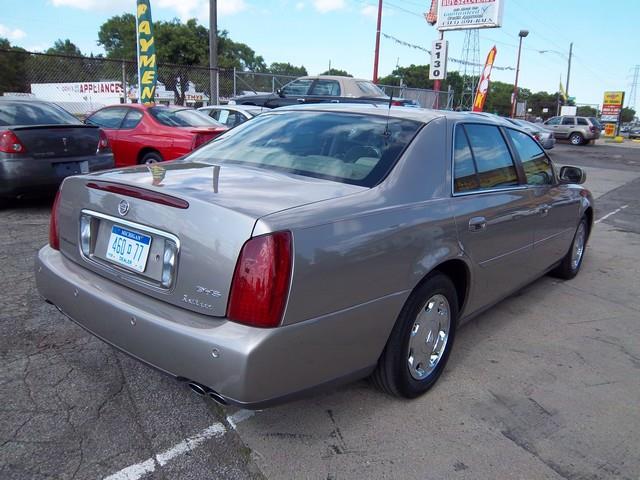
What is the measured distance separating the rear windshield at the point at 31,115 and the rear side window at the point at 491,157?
5.41m

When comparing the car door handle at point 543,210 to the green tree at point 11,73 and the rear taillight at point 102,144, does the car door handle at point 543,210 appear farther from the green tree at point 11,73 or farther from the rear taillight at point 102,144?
the green tree at point 11,73

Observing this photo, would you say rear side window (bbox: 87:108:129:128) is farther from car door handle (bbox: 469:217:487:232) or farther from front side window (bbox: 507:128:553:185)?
car door handle (bbox: 469:217:487:232)

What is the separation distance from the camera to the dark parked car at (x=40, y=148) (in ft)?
20.2

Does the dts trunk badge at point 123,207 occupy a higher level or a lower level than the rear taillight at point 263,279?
higher

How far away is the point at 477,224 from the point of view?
3.12 metres

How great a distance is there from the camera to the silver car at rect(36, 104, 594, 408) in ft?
6.79

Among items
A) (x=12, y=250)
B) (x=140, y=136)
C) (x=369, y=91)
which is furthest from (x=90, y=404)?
(x=369, y=91)

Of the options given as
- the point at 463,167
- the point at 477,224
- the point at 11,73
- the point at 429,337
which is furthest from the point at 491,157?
the point at 11,73

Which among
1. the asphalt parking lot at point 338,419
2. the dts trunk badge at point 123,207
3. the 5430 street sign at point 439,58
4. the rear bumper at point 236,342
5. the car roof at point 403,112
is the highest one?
the 5430 street sign at point 439,58

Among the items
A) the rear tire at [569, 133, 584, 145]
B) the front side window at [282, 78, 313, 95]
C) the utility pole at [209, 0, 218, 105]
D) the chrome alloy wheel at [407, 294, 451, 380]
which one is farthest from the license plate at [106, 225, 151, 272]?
the rear tire at [569, 133, 584, 145]

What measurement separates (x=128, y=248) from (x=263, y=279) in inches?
31.0

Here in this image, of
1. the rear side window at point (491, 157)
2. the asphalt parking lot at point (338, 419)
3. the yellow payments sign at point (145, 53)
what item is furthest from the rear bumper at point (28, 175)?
the yellow payments sign at point (145, 53)

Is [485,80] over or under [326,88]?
over

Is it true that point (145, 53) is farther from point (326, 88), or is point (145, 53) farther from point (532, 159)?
point (532, 159)
